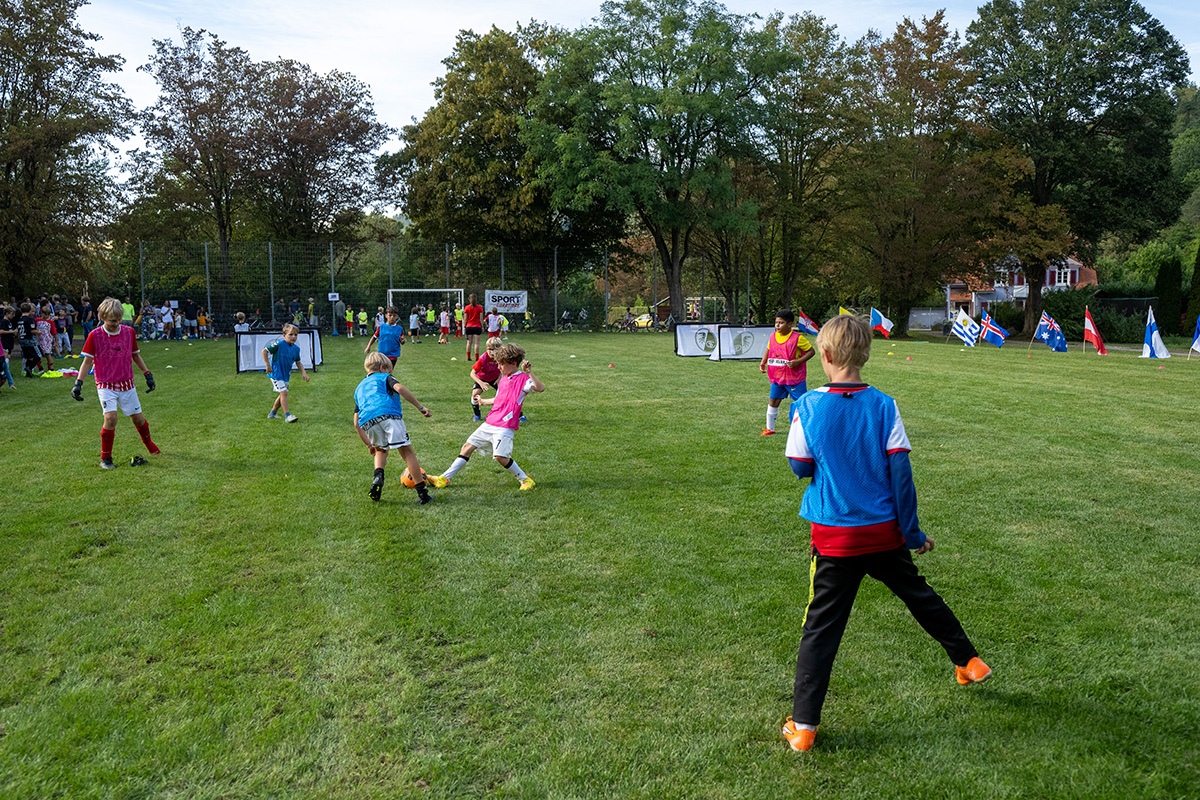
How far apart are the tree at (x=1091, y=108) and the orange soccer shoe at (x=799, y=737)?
42.8m

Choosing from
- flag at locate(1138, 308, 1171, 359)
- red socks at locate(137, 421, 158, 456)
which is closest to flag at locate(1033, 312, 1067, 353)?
flag at locate(1138, 308, 1171, 359)

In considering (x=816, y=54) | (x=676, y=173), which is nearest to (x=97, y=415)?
(x=676, y=173)

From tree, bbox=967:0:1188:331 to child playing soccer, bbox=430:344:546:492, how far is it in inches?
A: 1560

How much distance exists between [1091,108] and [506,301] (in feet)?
102

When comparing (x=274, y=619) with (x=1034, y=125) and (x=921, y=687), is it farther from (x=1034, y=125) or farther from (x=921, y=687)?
(x=1034, y=125)

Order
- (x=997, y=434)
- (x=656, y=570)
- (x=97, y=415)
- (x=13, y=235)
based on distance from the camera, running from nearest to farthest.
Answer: (x=656, y=570) < (x=997, y=434) < (x=97, y=415) < (x=13, y=235)

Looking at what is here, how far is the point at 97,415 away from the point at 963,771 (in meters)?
13.0

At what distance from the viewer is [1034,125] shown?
39.7 metres

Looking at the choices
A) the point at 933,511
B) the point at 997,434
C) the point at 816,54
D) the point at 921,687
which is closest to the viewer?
the point at 921,687

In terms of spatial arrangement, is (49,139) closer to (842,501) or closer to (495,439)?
(495,439)

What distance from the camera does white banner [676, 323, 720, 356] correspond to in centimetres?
2331

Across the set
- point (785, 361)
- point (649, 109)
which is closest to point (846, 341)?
point (785, 361)

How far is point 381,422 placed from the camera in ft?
23.7

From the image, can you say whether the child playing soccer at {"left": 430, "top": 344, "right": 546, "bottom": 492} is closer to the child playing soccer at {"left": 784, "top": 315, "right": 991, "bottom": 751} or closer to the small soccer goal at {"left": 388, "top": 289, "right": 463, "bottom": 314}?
the child playing soccer at {"left": 784, "top": 315, "right": 991, "bottom": 751}
